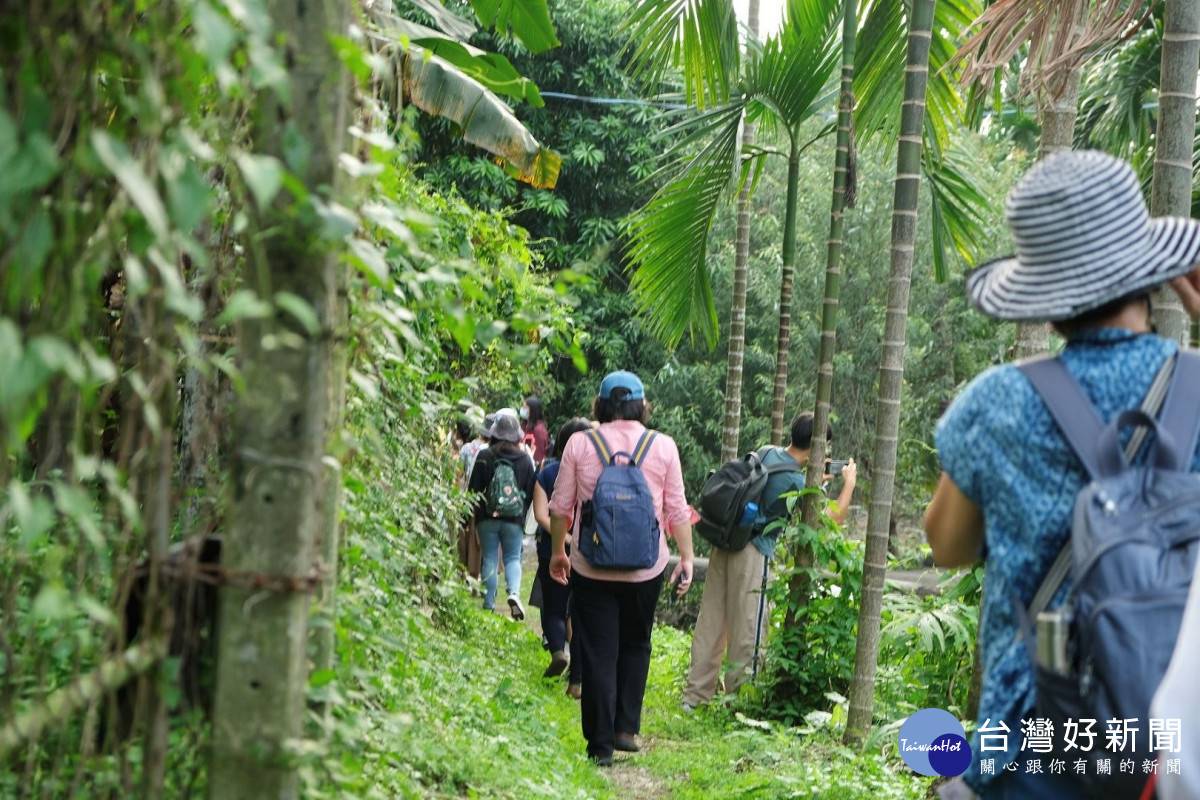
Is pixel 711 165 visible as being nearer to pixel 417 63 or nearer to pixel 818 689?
pixel 417 63

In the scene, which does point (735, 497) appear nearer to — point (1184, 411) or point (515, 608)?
point (515, 608)

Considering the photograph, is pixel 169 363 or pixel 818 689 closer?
pixel 169 363

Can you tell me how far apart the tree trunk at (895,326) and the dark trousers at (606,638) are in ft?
3.31

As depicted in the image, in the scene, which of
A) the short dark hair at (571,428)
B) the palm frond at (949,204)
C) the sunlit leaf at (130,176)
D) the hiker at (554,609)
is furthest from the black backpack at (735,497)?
the sunlit leaf at (130,176)

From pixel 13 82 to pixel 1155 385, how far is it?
6.18 ft

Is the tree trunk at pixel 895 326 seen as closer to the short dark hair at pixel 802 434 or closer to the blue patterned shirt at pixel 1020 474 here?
the short dark hair at pixel 802 434

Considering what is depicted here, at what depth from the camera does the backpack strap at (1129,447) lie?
98.3 inches

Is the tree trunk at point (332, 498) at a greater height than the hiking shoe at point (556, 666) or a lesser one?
greater

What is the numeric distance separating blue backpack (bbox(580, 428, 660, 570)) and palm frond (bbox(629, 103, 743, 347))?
11.4 ft

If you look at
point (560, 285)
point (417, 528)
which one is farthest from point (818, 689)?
point (560, 285)

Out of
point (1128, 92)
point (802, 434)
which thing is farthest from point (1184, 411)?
point (1128, 92)

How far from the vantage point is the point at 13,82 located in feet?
6.68

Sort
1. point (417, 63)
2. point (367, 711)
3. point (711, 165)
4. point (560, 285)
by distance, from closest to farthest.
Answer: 1. point (560, 285)
2. point (367, 711)
3. point (417, 63)
4. point (711, 165)

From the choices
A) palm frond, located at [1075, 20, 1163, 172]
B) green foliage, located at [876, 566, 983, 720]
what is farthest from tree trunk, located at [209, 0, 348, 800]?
palm frond, located at [1075, 20, 1163, 172]
